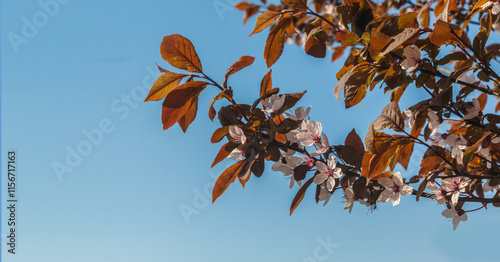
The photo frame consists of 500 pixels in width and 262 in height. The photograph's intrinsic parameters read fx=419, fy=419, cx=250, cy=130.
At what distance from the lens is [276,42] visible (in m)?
1.13

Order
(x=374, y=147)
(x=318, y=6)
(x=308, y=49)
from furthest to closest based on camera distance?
(x=318, y=6) < (x=308, y=49) < (x=374, y=147)

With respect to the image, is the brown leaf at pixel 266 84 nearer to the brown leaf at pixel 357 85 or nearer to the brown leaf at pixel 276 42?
the brown leaf at pixel 276 42

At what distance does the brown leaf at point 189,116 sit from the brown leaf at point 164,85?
0.07 m

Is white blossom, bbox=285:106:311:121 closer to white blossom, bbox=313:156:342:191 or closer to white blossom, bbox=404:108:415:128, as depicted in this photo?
white blossom, bbox=313:156:342:191

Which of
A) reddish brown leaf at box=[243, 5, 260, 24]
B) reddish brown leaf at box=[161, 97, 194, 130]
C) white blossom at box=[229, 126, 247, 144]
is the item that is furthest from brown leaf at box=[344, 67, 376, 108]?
reddish brown leaf at box=[243, 5, 260, 24]

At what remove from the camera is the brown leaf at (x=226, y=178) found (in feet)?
3.41

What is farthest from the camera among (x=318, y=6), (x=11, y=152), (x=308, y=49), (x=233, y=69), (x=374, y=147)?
(x=11, y=152)

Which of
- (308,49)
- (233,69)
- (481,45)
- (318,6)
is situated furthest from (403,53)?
(318,6)

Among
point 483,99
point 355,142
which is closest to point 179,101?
point 355,142

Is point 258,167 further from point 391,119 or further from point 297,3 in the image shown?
point 297,3

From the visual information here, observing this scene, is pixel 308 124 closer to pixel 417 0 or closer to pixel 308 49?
pixel 308 49

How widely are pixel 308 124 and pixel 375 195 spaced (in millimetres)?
288

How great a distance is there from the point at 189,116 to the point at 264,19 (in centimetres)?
33

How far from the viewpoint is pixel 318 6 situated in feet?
7.55
